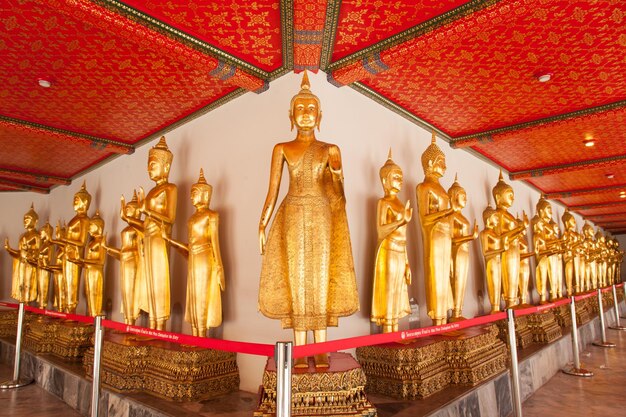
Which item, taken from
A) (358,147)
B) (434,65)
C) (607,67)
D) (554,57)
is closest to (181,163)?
(358,147)

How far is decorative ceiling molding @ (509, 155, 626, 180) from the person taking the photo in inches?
298

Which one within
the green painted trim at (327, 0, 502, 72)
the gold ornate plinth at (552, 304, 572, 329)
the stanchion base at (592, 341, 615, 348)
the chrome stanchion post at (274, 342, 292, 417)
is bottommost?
the stanchion base at (592, 341, 615, 348)

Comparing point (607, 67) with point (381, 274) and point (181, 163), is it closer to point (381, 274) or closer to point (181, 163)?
point (381, 274)

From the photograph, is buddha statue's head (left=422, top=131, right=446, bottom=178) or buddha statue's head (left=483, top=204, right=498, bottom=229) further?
buddha statue's head (left=483, top=204, right=498, bottom=229)

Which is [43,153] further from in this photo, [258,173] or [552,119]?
[552,119]

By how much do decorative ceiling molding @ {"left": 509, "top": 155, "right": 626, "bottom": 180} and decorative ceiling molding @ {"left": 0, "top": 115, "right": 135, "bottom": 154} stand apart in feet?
23.3

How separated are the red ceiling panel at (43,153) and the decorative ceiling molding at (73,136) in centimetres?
6

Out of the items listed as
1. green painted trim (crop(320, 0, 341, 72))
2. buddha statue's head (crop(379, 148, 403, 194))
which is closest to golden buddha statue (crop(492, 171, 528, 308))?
buddha statue's head (crop(379, 148, 403, 194))

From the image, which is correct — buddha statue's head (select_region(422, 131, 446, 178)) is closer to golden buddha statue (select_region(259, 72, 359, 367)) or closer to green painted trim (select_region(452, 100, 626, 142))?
golden buddha statue (select_region(259, 72, 359, 367))

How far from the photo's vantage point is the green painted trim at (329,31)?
121 inches

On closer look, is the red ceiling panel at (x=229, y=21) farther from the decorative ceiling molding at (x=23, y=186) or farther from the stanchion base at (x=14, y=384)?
the decorative ceiling molding at (x=23, y=186)

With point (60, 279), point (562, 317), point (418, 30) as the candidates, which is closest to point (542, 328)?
point (562, 317)

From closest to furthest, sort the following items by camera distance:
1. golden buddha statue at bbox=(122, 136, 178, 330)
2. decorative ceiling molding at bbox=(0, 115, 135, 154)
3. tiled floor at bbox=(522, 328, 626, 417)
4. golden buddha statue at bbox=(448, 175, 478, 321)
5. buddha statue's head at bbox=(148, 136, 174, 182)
Result: tiled floor at bbox=(522, 328, 626, 417) < golden buddha statue at bbox=(122, 136, 178, 330) < buddha statue's head at bbox=(148, 136, 174, 182) < golden buddha statue at bbox=(448, 175, 478, 321) < decorative ceiling molding at bbox=(0, 115, 135, 154)

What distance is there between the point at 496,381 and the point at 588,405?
0.96m
